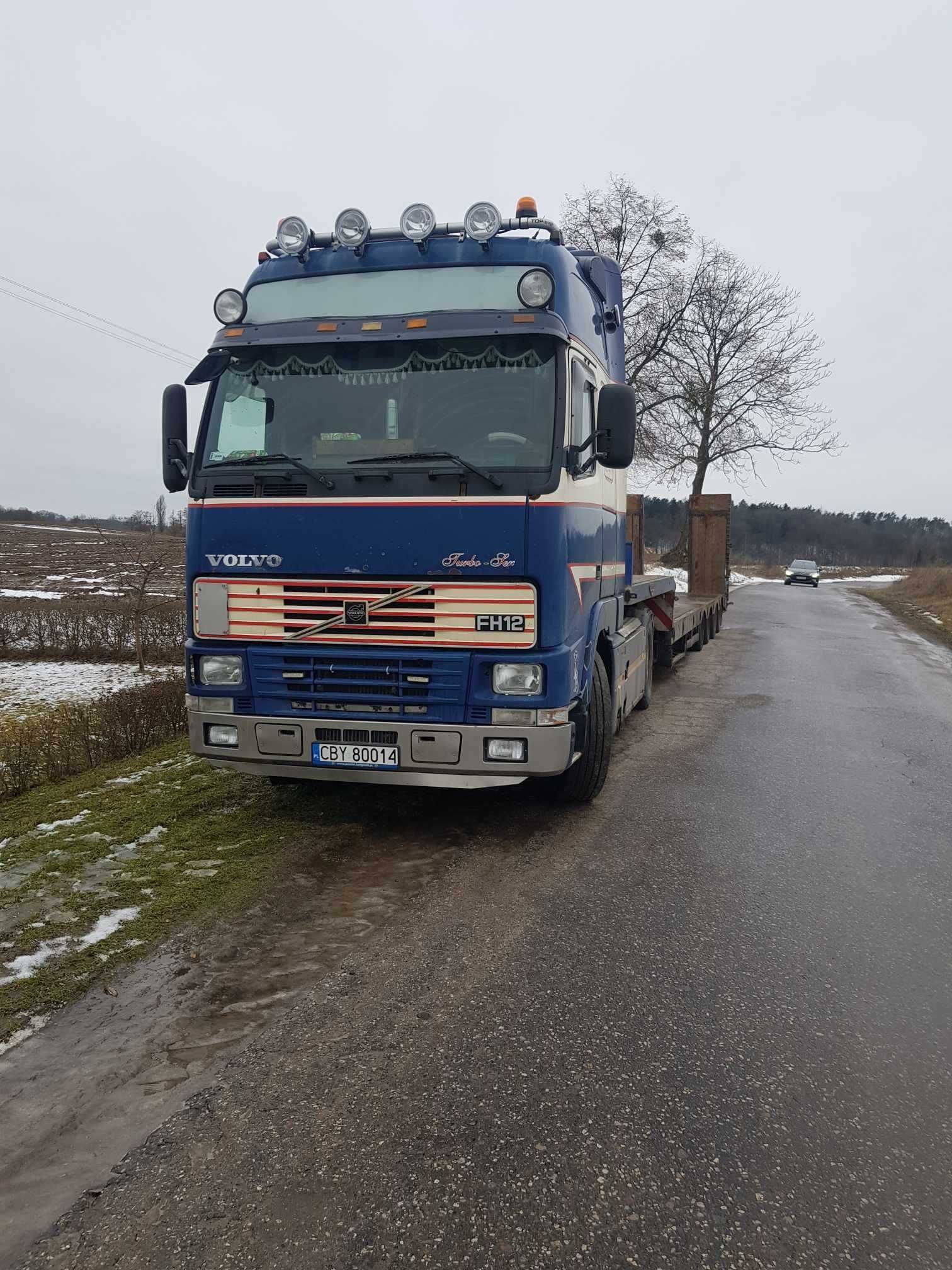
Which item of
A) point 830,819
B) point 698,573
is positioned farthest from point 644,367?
point 830,819

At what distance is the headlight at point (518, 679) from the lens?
4547mm

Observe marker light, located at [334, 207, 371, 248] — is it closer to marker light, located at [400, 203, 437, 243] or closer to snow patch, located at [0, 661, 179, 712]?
marker light, located at [400, 203, 437, 243]

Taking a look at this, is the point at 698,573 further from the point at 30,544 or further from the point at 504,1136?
the point at 30,544

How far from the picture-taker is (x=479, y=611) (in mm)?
4516

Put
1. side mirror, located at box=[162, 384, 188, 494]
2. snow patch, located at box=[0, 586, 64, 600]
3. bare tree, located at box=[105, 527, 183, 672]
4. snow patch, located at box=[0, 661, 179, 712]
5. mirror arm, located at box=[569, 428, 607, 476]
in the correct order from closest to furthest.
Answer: mirror arm, located at box=[569, 428, 607, 476] → side mirror, located at box=[162, 384, 188, 494] → snow patch, located at box=[0, 661, 179, 712] → bare tree, located at box=[105, 527, 183, 672] → snow patch, located at box=[0, 586, 64, 600]

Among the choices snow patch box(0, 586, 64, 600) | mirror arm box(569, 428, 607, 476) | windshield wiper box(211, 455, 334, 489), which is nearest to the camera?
windshield wiper box(211, 455, 334, 489)

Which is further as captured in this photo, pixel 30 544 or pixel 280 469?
pixel 30 544

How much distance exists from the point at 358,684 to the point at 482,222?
2754 mm

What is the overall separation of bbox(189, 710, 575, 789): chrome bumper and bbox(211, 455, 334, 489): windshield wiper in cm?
130

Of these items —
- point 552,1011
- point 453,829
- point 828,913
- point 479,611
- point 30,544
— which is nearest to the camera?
point 552,1011

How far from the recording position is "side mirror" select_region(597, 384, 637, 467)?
500 centimetres

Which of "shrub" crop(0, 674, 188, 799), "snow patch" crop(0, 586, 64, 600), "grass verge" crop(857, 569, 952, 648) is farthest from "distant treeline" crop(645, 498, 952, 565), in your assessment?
"shrub" crop(0, 674, 188, 799)

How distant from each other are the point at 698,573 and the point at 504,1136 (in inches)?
591

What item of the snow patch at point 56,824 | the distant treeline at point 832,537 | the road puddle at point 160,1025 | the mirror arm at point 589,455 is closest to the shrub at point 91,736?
the snow patch at point 56,824
